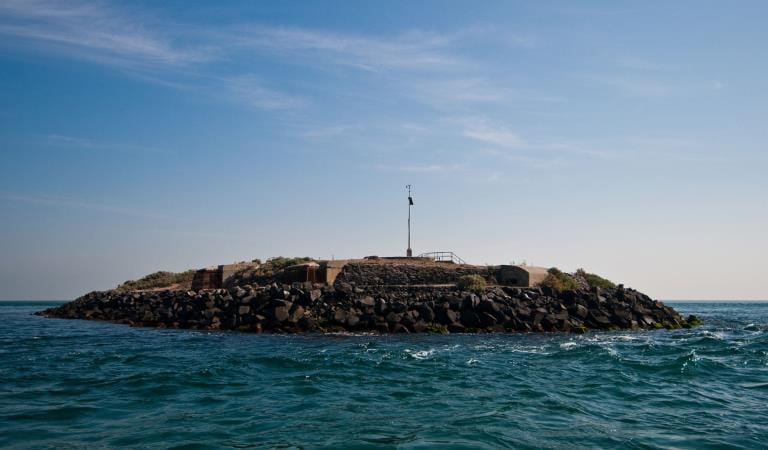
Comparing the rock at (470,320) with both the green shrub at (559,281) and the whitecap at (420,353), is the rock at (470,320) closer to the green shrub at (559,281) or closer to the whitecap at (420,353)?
the whitecap at (420,353)

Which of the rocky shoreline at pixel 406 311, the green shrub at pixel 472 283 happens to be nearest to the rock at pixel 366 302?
the rocky shoreline at pixel 406 311

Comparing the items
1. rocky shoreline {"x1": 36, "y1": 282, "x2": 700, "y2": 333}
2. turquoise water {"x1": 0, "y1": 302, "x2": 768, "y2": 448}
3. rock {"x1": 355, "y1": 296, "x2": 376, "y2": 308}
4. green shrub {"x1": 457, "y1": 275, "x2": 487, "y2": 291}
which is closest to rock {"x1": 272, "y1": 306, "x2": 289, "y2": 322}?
rocky shoreline {"x1": 36, "y1": 282, "x2": 700, "y2": 333}

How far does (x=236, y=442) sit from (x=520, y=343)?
1484cm

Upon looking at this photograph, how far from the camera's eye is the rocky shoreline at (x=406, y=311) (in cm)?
2625

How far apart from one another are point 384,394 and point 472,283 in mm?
21295

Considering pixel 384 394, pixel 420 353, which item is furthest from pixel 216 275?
pixel 384 394

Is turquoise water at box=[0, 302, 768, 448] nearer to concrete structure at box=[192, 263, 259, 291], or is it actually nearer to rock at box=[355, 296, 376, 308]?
rock at box=[355, 296, 376, 308]

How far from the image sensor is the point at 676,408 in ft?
36.7

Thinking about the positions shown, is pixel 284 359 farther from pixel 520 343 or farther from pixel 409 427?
pixel 520 343

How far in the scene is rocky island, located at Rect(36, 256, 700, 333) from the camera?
26547 mm

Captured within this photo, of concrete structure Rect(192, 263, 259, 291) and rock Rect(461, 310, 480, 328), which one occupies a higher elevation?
concrete structure Rect(192, 263, 259, 291)

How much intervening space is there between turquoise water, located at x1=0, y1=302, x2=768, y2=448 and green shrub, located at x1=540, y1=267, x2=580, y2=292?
13.9 metres

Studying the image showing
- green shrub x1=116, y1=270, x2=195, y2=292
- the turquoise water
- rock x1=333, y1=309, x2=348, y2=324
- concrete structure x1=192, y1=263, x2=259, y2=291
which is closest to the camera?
the turquoise water

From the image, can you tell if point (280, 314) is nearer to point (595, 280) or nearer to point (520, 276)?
Result: point (520, 276)
